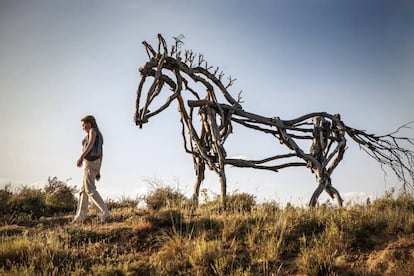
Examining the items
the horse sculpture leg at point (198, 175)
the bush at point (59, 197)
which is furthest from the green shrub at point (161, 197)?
the bush at point (59, 197)

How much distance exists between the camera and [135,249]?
934cm

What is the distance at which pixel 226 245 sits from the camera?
9336mm

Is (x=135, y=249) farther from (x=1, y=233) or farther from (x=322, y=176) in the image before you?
(x=322, y=176)

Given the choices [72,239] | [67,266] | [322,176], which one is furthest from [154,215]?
[322,176]

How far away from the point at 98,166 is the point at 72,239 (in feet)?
6.98

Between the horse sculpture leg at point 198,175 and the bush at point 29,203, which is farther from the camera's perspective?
the bush at point 29,203

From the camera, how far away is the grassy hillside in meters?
8.33

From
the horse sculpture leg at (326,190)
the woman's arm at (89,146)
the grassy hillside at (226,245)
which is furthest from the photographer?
the horse sculpture leg at (326,190)

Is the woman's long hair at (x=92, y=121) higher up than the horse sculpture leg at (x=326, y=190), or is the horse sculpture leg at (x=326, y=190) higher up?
the woman's long hair at (x=92, y=121)

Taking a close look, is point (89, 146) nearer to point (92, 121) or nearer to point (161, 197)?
point (92, 121)

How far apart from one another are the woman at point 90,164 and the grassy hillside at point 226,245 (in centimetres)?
46

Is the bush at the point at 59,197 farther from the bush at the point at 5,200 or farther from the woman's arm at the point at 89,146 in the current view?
the woman's arm at the point at 89,146

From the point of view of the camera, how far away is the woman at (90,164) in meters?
10.9

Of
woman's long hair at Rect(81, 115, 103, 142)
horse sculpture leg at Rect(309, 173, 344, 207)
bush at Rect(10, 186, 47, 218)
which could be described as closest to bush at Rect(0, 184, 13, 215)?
bush at Rect(10, 186, 47, 218)
